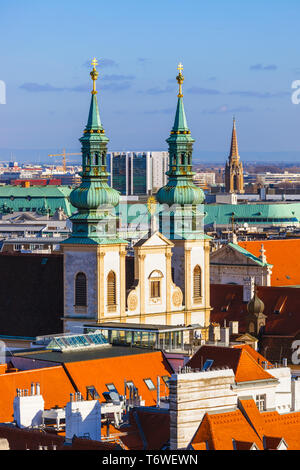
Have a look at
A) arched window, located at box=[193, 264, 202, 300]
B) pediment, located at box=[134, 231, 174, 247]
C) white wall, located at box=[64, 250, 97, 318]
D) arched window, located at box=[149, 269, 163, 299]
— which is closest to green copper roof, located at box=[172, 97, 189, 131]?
pediment, located at box=[134, 231, 174, 247]

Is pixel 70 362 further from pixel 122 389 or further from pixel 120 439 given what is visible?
pixel 120 439

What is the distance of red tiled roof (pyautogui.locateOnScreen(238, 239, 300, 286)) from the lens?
11219 centimetres

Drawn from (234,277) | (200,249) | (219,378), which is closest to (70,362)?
(219,378)

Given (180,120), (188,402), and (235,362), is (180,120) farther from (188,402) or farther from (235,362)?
(188,402)

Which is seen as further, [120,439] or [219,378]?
[120,439]

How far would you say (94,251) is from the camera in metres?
78.2

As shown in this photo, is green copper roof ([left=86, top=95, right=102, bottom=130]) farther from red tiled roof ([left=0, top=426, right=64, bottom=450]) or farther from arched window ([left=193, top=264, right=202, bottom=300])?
red tiled roof ([left=0, top=426, right=64, bottom=450])

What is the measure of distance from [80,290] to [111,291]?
1.42 metres

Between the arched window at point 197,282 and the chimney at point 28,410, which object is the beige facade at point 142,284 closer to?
the arched window at point 197,282

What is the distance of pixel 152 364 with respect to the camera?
64562 millimetres

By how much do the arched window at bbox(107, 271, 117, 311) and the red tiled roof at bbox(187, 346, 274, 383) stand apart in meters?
21.6

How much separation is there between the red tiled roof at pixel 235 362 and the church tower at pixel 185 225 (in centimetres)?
2594
